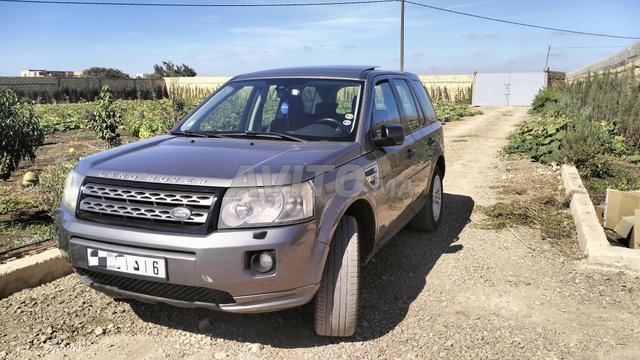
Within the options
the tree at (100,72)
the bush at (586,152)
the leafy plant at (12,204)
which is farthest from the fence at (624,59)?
the tree at (100,72)

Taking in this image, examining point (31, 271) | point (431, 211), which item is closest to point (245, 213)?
point (31, 271)

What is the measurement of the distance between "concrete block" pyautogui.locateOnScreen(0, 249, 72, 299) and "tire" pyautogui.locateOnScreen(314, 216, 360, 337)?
2036 mm

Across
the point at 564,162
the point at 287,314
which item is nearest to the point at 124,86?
the point at 564,162

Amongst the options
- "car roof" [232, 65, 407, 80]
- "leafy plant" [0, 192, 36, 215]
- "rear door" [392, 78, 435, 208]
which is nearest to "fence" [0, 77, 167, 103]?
"leafy plant" [0, 192, 36, 215]

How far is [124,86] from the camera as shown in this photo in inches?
1807

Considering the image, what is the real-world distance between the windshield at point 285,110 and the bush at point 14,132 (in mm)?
2922

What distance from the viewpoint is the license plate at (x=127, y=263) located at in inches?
109

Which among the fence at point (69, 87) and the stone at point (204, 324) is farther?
the fence at point (69, 87)

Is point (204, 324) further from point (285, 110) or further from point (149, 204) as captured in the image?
point (285, 110)

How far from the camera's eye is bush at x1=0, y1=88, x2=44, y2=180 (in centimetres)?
585

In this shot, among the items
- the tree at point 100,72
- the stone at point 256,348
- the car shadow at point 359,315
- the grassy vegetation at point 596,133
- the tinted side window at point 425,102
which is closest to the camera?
the stone at point 256,348

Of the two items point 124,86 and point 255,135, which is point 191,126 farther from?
point 124,86

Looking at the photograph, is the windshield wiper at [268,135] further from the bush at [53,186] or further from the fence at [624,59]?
the fence at [624,59]

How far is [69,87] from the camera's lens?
41531 mm
